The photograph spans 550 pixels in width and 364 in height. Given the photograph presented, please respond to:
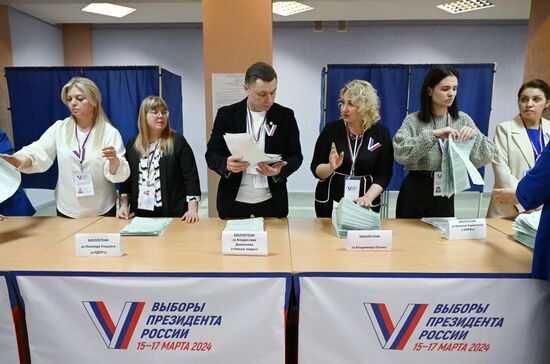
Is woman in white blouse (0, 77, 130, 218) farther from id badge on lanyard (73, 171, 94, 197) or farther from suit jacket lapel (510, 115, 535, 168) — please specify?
suit jacket lapel (510, 115, 535, 168)

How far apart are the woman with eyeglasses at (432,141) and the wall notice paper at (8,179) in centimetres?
194

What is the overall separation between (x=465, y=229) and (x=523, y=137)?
0.99m

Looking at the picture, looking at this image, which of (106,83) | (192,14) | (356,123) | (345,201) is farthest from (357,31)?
(345,201)

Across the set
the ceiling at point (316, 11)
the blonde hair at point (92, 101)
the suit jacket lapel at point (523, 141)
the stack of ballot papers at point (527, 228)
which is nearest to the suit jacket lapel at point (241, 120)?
the blonde hair at point (92, 101)

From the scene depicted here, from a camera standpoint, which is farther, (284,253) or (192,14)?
(192,14)

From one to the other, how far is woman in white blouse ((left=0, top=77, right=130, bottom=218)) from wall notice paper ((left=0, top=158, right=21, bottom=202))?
17 centimetres

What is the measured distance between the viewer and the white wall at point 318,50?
20.5 ft

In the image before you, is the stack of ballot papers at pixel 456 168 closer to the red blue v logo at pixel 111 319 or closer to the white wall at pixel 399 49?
the red blue v logo at pixel 111 319

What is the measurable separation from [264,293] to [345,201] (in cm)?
63

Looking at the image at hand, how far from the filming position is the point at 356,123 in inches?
84.6

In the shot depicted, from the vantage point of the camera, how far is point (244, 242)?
1502mm

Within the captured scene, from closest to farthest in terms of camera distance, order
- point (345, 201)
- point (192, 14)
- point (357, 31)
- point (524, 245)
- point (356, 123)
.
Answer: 1. point (524, 245)
2. point (345, 201)
3. point (356, 123)
4. point (192, 14)
5. point (357, 31)

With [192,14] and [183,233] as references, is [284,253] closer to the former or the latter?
[183,233]

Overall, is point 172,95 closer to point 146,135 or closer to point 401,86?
point 146,135
